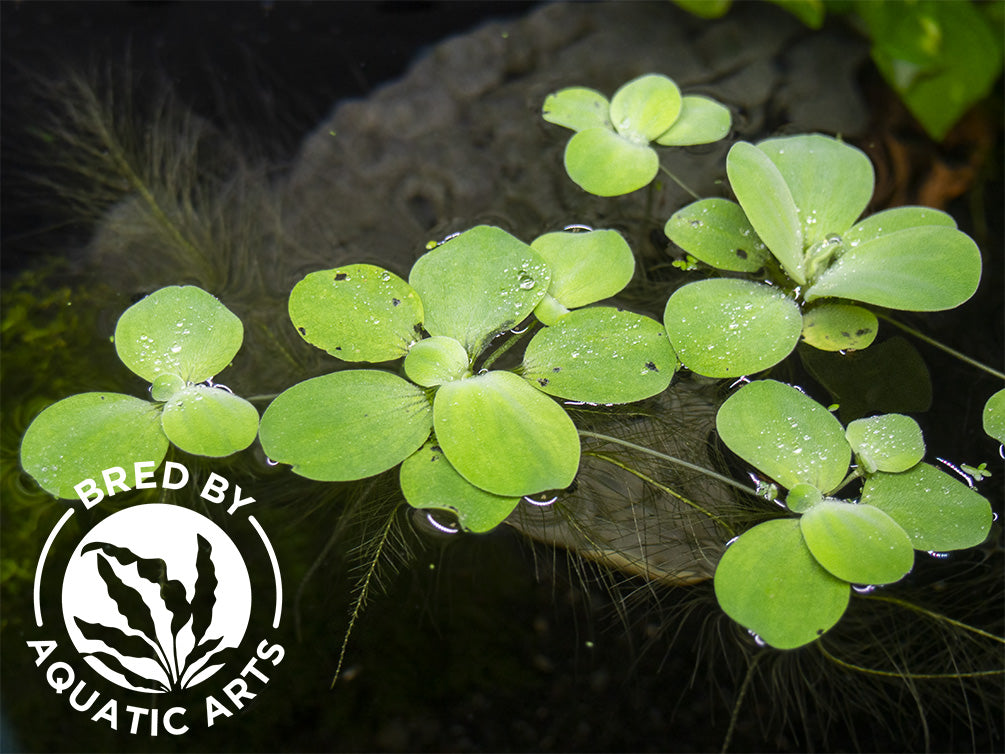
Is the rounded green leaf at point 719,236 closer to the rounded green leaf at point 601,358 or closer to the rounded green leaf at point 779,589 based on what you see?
the rounded green leaf at point 601,358

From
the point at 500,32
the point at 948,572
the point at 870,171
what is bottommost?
the point at 948,572

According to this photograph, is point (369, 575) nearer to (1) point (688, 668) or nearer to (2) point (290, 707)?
(2) point (290, 707)

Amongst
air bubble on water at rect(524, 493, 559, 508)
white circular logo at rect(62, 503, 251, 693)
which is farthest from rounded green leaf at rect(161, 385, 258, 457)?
air bubble on water at rect(524, 493, 559, 508)

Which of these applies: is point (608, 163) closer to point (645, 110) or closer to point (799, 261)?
point (645, 110)

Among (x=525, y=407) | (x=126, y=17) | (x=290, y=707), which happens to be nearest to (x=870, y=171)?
(x=525, y=407)

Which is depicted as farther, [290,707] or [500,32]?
[500,32]

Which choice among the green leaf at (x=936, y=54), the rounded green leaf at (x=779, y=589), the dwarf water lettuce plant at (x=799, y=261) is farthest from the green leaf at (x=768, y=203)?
the green leaf at (x=936, y=54)
